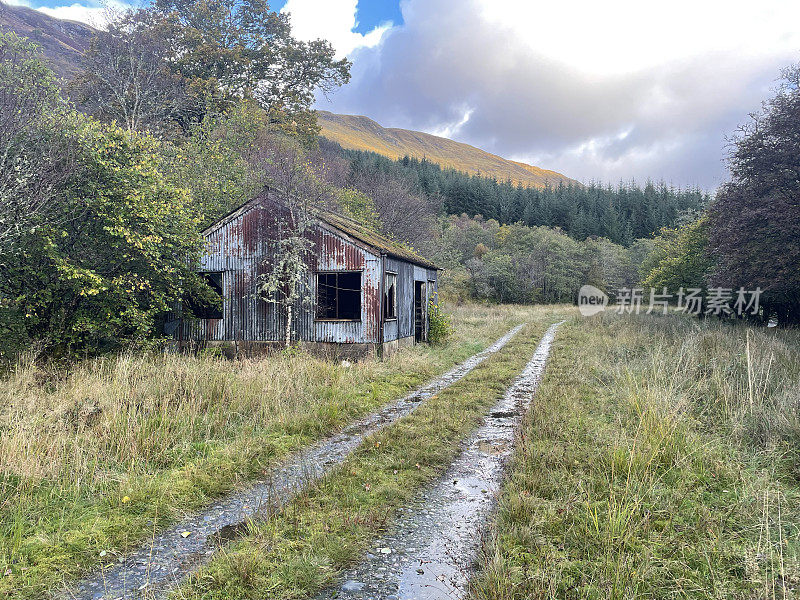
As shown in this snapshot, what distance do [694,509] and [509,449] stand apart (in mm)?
2556

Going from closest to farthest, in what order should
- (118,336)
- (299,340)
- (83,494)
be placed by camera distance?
(83,494), (118,336), (299,340)

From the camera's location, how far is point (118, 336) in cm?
1151

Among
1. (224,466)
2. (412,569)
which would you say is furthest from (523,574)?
(224,466)

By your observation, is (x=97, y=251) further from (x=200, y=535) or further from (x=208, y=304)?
(x=200, y=535)

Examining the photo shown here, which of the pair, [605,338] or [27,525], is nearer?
[27,525]

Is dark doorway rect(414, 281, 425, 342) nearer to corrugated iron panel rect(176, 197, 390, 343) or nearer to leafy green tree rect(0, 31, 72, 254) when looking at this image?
corrugated iron panel rect(176, 197, 390, 343)

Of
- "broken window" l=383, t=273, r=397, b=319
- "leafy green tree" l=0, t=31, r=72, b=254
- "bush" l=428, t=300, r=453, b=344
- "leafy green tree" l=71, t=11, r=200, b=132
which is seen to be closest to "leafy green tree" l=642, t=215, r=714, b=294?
"bush" l=428, t=300, r=453, b=344

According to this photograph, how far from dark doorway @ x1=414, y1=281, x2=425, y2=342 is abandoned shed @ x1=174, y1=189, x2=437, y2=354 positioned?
126 inches

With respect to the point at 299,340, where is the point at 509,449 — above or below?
below

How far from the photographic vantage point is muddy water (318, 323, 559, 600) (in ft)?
11.3

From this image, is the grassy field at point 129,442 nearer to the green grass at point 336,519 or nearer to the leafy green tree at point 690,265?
the green grass at point 336,519

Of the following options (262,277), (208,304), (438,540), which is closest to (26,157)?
(262,277)

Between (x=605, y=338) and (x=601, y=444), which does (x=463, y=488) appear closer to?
(x=601, y=444)

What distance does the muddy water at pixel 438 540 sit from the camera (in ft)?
11.3
